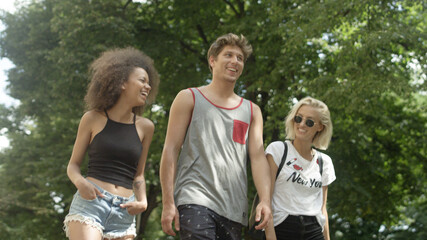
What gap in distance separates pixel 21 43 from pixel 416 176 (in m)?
12.7

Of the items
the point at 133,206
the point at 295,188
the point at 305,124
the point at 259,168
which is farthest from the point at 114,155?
the point at 305,124

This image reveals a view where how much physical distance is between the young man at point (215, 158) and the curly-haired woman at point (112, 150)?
0.34 m

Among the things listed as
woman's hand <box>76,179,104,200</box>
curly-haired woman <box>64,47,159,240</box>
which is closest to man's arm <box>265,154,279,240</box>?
curly-haired woman <box>64,47,159,240</box>

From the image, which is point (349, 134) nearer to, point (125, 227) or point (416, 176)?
point (416, 176)

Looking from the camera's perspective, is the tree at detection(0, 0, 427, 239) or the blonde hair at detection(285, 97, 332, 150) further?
the tree at detection(0, 0, 427, 239)

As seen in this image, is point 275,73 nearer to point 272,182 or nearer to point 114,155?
point 272,182

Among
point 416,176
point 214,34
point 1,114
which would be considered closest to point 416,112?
point 416,176

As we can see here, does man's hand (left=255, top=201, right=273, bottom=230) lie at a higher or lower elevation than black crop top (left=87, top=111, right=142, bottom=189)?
lower

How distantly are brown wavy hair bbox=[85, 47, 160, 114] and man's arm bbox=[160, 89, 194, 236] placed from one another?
490mm

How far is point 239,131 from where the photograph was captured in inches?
134

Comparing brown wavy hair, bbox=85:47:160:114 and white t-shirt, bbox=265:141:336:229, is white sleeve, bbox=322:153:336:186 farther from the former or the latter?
brown wavy hair, bbox=85:47:160:114

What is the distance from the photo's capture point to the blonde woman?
3740 mm

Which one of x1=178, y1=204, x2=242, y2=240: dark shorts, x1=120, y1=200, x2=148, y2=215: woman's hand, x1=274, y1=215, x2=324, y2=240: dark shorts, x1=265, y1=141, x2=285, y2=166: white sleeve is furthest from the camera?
x1=265, y1=141, x2=285, y2=166: white sleeve

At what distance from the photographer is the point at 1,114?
60.5 feet
